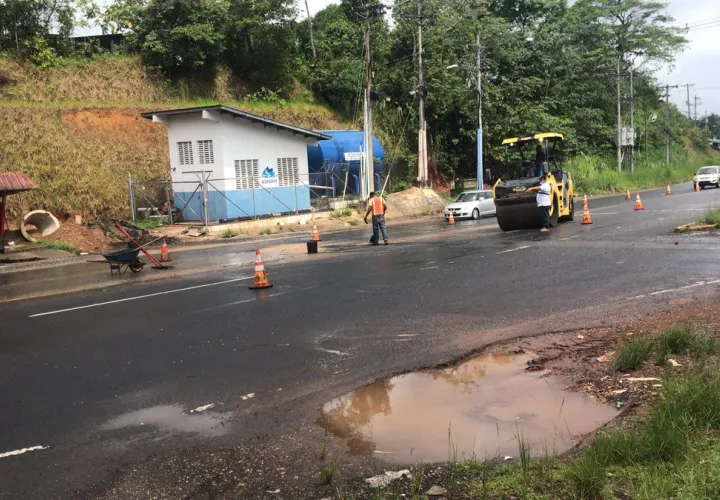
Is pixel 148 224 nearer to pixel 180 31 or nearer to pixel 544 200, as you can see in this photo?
pixel 544 200

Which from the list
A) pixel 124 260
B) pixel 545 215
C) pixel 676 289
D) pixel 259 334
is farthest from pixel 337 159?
pixel 259 334

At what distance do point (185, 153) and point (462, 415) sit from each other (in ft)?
89.4

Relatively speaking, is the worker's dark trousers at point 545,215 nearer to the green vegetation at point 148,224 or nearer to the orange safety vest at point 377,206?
the orange safety vest at point 377,206

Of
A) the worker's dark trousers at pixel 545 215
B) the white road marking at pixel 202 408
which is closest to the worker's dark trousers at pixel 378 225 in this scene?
the worker's dark trousers at pixel 545 215

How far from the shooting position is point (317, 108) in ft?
148

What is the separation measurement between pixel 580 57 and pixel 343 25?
68.8ft

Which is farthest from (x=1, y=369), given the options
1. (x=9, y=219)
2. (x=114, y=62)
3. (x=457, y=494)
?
(x=114, y=62)

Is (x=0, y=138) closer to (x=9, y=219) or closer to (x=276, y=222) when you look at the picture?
(x=9, y=219)

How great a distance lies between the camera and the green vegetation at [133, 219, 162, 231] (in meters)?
27.4

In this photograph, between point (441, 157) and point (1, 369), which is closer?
point (1, 369)

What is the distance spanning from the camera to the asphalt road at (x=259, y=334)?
5.80 metres

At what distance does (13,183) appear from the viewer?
803 inches

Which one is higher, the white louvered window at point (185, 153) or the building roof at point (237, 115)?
the building roof at point (237, 115)

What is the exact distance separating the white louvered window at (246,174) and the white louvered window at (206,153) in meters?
1.15
